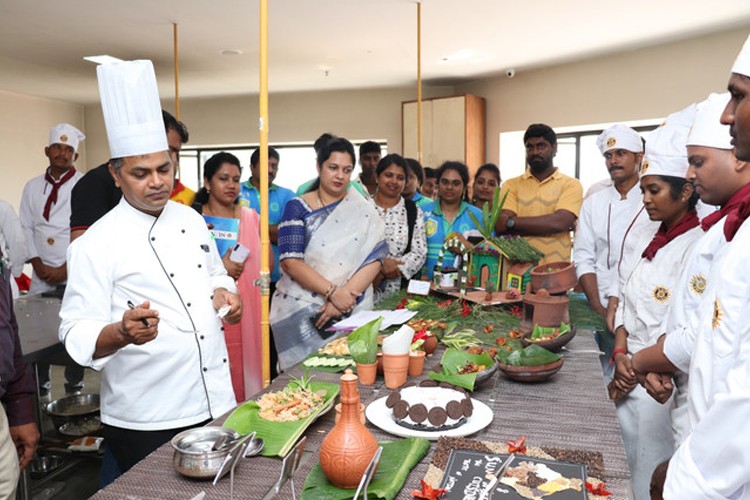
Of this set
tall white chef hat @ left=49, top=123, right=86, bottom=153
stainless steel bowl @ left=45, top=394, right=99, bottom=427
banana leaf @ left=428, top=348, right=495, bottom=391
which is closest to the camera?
banana leaf @ left=428, top=348, right=495, bottom=391

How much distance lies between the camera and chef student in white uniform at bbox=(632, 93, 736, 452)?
5.23 ft

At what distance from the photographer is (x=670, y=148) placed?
204 cm

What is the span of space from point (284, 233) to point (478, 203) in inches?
85.8

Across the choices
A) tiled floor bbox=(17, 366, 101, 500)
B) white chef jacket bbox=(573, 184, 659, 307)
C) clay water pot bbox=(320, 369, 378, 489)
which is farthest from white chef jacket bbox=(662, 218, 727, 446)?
tiled floor bbox=(17, 366, 101, 500)

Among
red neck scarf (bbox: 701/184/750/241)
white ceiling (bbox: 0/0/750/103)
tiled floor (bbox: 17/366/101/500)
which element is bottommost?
tiled floor (bbox: 17/366/101/500)

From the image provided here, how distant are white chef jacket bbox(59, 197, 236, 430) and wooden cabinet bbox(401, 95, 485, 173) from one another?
232 inches

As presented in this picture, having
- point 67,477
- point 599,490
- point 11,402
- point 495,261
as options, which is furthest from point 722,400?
point 67,477

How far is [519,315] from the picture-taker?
2.60 meters

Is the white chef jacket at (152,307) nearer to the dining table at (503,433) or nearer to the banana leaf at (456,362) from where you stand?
the dining table at (503,433)

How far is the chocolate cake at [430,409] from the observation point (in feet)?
4.68

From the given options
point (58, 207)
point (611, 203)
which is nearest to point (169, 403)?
point (611, 203)

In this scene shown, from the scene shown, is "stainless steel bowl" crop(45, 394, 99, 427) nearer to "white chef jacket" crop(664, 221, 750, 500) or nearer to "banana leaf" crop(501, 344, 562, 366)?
"banana leaf" crop(501, 344, 562, 366)

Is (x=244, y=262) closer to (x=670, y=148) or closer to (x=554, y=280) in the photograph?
(x=554, y=280)

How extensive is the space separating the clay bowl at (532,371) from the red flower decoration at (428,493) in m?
0.71
